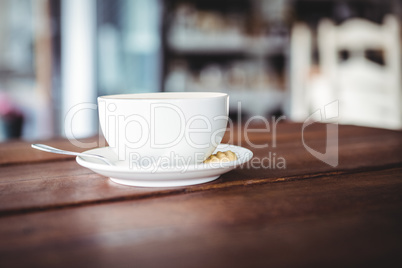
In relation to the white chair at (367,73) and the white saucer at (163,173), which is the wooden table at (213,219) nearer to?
the white saucer at (163,173)

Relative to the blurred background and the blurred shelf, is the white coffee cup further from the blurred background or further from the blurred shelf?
the blurred shelf

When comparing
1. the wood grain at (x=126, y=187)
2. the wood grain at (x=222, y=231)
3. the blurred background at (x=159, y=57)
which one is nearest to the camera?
the wood grain at (x=222, y=231)

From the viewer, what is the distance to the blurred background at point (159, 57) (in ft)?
7.79

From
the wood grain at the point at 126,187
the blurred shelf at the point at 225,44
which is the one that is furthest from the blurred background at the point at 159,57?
the wood grain at the point at 126,187

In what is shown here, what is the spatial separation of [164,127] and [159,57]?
1.98 metres

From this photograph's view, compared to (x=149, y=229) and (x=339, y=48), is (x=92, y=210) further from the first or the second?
(x=339, y=48)

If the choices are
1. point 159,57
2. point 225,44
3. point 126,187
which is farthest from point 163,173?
point 225,44

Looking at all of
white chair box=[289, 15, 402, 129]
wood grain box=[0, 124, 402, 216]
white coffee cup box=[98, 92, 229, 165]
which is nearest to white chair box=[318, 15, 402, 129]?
white chair box=[289, 15, 402, 129]

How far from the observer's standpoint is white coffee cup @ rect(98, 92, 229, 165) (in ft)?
1.48

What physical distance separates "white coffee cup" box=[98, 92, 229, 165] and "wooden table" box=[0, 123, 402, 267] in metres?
0.05

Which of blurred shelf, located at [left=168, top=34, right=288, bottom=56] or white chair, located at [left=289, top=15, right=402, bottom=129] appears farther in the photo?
blurred shelf, located at [left=168, top=34, right=288, bottom=56]

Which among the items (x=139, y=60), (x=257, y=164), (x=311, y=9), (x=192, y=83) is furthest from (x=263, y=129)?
(x=311, y=9)

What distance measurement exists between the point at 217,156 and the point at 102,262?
0.25 meters

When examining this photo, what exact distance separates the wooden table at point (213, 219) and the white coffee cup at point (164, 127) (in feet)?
0.15
